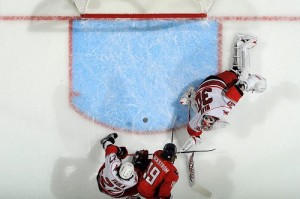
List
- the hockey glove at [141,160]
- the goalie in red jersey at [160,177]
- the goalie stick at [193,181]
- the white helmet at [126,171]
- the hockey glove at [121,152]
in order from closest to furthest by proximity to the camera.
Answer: the white helmet at [126,171]
the goalie in red jersey at [160,177]
the hockey glove at [121,152]
the hockey glove at [141,160]
the goalie stick at [193,181]

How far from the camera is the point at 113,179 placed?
11.0 ft

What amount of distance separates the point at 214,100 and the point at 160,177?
2.55 feet

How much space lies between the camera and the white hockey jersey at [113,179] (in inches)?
133

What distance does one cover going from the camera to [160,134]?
4.12m

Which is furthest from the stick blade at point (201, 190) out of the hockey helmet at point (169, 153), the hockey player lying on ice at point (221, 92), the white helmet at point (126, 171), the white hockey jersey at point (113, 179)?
the white helmet at point (126, 171)

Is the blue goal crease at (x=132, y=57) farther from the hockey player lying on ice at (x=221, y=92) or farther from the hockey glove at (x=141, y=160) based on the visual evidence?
the hockey glove at (x=141, y=160)

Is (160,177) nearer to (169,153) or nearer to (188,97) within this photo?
(169,153)

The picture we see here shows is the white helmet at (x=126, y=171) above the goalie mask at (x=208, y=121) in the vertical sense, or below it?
below

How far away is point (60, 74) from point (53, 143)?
0.67 metres

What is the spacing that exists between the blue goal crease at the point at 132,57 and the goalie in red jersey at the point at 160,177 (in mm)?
699

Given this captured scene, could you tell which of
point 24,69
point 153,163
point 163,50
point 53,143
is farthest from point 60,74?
point 153,163

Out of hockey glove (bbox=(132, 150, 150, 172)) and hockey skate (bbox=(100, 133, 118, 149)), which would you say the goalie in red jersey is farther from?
hockey skate (bbox=(100, 133, 118, 149))

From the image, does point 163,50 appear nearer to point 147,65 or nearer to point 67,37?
point 147,65

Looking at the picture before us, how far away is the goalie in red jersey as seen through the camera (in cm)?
348
